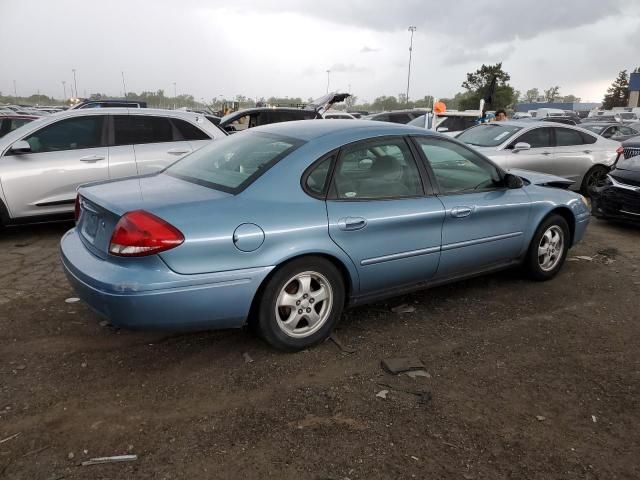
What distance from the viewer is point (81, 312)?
4.20 metres

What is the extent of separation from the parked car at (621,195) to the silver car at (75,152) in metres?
5.74

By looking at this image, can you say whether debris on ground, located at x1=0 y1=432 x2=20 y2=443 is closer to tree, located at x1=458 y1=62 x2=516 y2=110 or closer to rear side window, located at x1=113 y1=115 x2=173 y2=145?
rear side window, located at x1=113 y1=115 x2=173 y2=145

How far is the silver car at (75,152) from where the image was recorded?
19.9 feet

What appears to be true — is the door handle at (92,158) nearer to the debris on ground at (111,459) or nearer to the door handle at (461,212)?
the door handle at (461,212)

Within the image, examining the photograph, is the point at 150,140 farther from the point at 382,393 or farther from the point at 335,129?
the point at 382,393

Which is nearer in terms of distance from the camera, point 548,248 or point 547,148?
point 548,248

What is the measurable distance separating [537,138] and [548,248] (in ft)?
15.7

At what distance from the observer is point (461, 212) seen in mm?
4168

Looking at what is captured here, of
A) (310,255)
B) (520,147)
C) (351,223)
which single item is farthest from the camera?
(520,147)

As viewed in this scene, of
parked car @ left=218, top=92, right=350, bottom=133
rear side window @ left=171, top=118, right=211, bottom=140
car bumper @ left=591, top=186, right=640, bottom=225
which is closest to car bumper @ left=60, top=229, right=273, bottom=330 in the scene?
rear side window @ left=171, top=118, right=211, bottom=140

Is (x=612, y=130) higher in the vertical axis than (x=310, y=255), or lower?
higher

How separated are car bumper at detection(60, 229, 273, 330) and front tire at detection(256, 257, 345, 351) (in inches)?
5.6

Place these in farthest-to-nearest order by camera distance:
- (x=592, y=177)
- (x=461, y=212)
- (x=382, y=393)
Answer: (x=592, y=177) → (x=461, y=212) → (x=382, y=393)

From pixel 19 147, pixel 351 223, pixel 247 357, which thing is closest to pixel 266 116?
pixel 19 147
